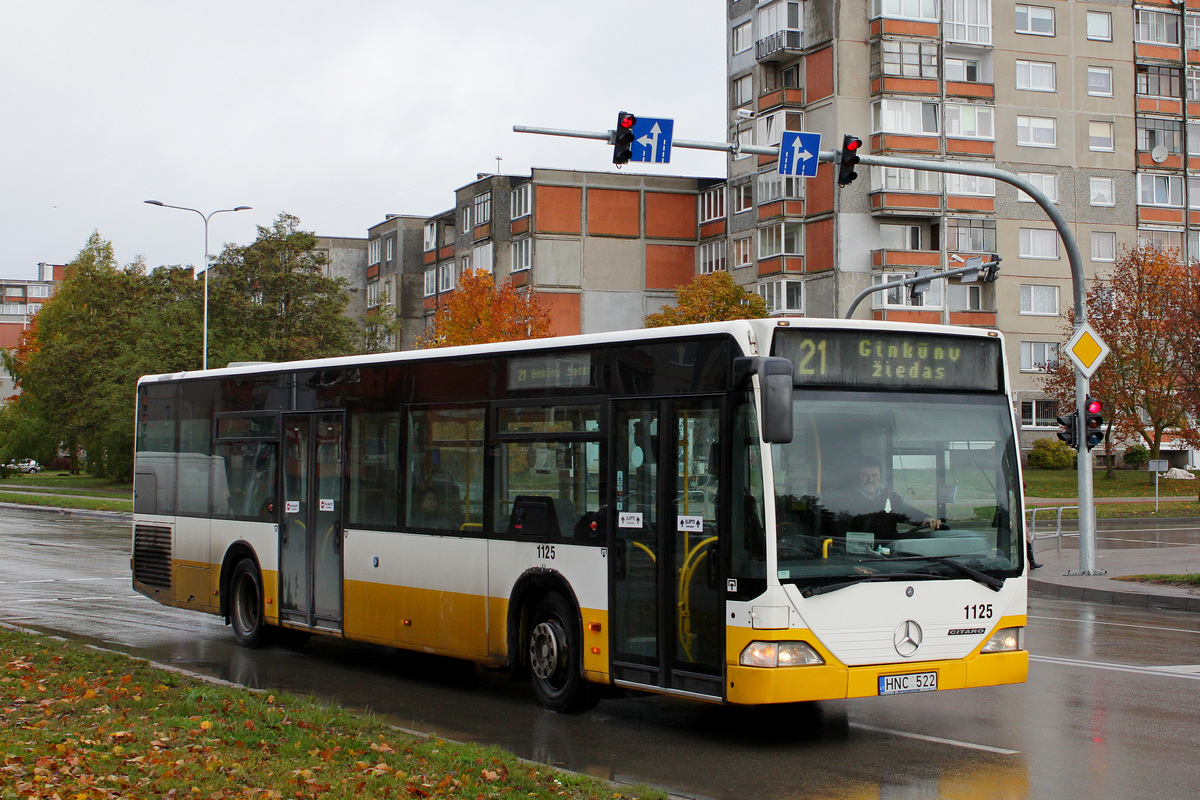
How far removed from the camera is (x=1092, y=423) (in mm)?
21484

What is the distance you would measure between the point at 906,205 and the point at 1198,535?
34.9 metres

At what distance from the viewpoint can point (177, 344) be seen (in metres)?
60.3

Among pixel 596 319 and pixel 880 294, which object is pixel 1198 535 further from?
pixel 596 319

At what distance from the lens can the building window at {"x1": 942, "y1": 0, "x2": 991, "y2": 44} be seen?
66375 mm

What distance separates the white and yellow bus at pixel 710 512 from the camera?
876cm

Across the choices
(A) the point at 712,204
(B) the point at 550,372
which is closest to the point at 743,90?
(A) the point at 712,204

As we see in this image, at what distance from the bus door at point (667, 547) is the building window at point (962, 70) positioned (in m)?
60.9

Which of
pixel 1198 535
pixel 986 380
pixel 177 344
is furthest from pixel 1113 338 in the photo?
pixel 986 380

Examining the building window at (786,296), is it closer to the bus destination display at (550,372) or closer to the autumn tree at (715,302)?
the autumn tree at (715,302)

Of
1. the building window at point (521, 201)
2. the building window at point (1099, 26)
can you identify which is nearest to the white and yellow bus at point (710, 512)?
the building window at point (1099, 26)

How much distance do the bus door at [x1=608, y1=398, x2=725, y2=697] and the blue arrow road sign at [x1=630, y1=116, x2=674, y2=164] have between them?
30.6 feet

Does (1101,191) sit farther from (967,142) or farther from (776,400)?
(776,400)

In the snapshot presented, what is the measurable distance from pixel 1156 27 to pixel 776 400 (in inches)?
2850

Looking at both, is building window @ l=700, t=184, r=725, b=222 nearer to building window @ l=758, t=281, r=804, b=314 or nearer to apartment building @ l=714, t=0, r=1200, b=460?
apartment building @ l=714, t=0, r=1200, b=460
